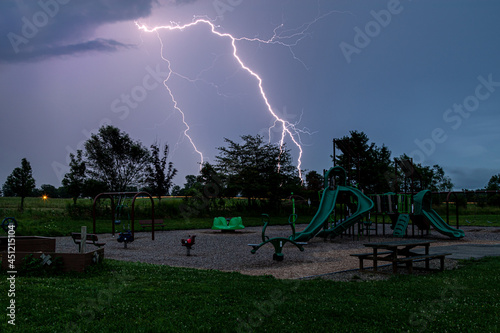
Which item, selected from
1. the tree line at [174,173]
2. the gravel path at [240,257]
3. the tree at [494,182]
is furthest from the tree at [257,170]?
the tree at [494,182]

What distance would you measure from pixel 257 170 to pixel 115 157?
12.5 meters

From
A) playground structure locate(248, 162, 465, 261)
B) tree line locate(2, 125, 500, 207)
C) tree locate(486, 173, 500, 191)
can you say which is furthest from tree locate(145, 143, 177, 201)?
tree locate(486, 173, 500, 191)

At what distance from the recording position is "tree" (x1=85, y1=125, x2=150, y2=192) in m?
34.5

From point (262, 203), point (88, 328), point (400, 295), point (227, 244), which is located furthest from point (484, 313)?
point (262, 203)

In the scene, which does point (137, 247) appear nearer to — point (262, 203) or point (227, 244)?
point (227, 244)

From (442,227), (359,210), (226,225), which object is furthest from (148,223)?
(442,227)

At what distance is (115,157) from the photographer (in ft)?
116

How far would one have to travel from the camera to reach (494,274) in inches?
301

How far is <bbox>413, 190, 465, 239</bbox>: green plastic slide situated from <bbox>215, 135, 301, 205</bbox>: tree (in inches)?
631

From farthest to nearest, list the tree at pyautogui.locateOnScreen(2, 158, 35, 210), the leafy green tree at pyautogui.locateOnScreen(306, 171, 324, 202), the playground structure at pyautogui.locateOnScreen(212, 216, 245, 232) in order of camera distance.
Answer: the leafy green tree at pyautogui.locateOnScreen(306, 171, 324, 202) → the tree at pyautogui.locateOnScreen(2, 158, 35, 210) → the playground structure at pyautogui.locateOnScreen(212, 216, 245, 232)

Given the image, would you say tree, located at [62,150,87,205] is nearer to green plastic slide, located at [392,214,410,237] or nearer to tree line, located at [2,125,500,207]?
tree line, located at [2,125,500,207]

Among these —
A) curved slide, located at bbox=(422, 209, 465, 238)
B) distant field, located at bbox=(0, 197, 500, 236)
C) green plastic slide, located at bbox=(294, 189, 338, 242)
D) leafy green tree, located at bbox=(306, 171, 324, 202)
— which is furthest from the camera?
leafy green tree, located at bbox=(306, 171, 324, 202)

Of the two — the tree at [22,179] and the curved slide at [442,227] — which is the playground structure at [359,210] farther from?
the tree at [22,179]

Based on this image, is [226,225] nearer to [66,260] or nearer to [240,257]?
[240,257]
